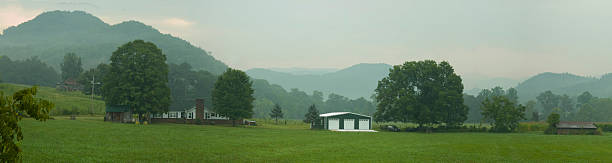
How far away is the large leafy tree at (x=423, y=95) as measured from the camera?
78188 mm

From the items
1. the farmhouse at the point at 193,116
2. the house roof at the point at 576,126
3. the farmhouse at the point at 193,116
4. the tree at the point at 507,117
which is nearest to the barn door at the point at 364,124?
the tree at the point at 507,117

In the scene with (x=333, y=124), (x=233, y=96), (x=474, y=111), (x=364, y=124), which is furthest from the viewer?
(x=474, y=111)

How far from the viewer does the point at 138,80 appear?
70125 millimetres

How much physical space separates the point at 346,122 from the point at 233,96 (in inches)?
824

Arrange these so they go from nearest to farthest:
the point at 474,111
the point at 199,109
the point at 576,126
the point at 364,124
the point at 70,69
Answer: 1. the point at 576,126
2. the point at 199,109
3. the point at 364,124
4. the point at 474,111
5. the point at 70,69

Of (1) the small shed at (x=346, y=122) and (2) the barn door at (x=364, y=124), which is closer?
(1) the small shed at (x=346, y=122)

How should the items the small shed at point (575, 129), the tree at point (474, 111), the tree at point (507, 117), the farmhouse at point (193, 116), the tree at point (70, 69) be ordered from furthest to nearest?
the tree at point (70, 69)
the tree at point (474, 111)
the farmhouse at point (193, 116)
the tree at point (507, 117)
the small shed at point (575, 129)

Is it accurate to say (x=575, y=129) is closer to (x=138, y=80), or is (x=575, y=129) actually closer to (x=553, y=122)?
(x=553, y=122)

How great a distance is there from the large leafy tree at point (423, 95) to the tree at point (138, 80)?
38.8m

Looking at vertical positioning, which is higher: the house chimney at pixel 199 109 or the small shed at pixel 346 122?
the house chimney at pixel 199 109

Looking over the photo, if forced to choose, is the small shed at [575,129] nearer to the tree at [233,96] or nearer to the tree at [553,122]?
the tree at [553,122]

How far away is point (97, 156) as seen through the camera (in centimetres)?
2630

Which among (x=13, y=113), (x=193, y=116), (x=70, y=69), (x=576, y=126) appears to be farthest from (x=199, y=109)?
(x=70, y=69)

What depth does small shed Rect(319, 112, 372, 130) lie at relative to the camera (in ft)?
271
